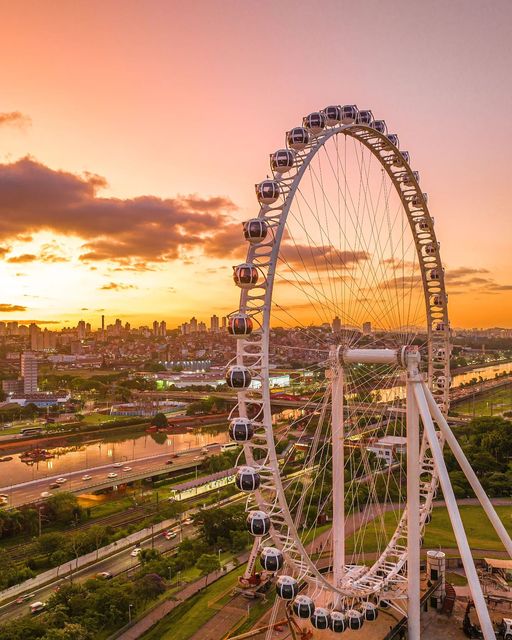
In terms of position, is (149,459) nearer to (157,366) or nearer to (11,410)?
(11,410)

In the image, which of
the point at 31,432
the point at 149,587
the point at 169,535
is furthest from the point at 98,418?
the point at 149,587

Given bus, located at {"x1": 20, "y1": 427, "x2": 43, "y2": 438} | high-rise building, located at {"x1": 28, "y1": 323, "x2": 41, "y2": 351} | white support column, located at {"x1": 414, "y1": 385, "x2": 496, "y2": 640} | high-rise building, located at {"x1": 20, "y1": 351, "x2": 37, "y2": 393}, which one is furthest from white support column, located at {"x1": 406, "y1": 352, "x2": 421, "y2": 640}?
high-rise building, located at {"x1": 28, "y1": 323, "x2": 41, "y2": 351}

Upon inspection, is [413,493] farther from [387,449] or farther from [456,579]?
[387,449]

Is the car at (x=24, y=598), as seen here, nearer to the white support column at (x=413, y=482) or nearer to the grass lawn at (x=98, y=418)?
the white support column at (x=413, y=482)

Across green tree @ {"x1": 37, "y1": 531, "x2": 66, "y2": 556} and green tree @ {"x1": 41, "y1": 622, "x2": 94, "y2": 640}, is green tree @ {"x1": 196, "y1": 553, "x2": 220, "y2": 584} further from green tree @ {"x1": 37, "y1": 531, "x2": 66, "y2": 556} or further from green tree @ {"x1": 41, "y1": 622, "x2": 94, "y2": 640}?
green tree @ {"x1": 37, "y1": 531, "x2": 66, "y2": 556}

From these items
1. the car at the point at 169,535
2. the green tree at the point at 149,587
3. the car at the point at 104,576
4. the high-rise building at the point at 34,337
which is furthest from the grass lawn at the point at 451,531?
the high-rise building at the point at 34,337

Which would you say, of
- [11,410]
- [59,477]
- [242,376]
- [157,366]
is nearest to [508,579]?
[242,376]
